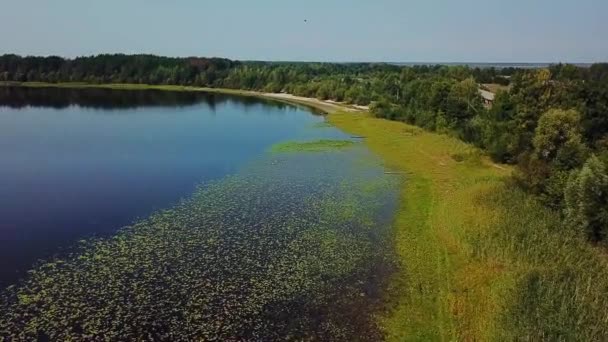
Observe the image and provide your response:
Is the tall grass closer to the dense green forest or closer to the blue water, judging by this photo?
the dense green forest

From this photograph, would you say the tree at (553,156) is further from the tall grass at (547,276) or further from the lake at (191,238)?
the lake at (191,238)

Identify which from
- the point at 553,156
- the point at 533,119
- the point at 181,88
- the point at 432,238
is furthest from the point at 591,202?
the point at 181,88

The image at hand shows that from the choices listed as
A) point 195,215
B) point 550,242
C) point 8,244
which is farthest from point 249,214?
point 550,242

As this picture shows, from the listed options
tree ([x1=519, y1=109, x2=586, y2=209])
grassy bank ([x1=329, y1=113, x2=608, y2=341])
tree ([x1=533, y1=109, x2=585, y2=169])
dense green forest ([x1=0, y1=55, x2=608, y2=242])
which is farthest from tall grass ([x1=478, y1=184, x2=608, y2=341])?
tree ([x1=533, y1=109, x2=585, y2=169])

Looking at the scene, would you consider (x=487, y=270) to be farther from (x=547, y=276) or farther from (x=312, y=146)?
(x=312, y=146)

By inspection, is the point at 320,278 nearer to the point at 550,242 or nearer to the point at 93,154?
the point at 550,242

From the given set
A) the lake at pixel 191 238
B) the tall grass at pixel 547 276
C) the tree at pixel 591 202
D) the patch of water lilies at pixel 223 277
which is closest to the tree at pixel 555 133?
the tall grass at pixel 547 276
